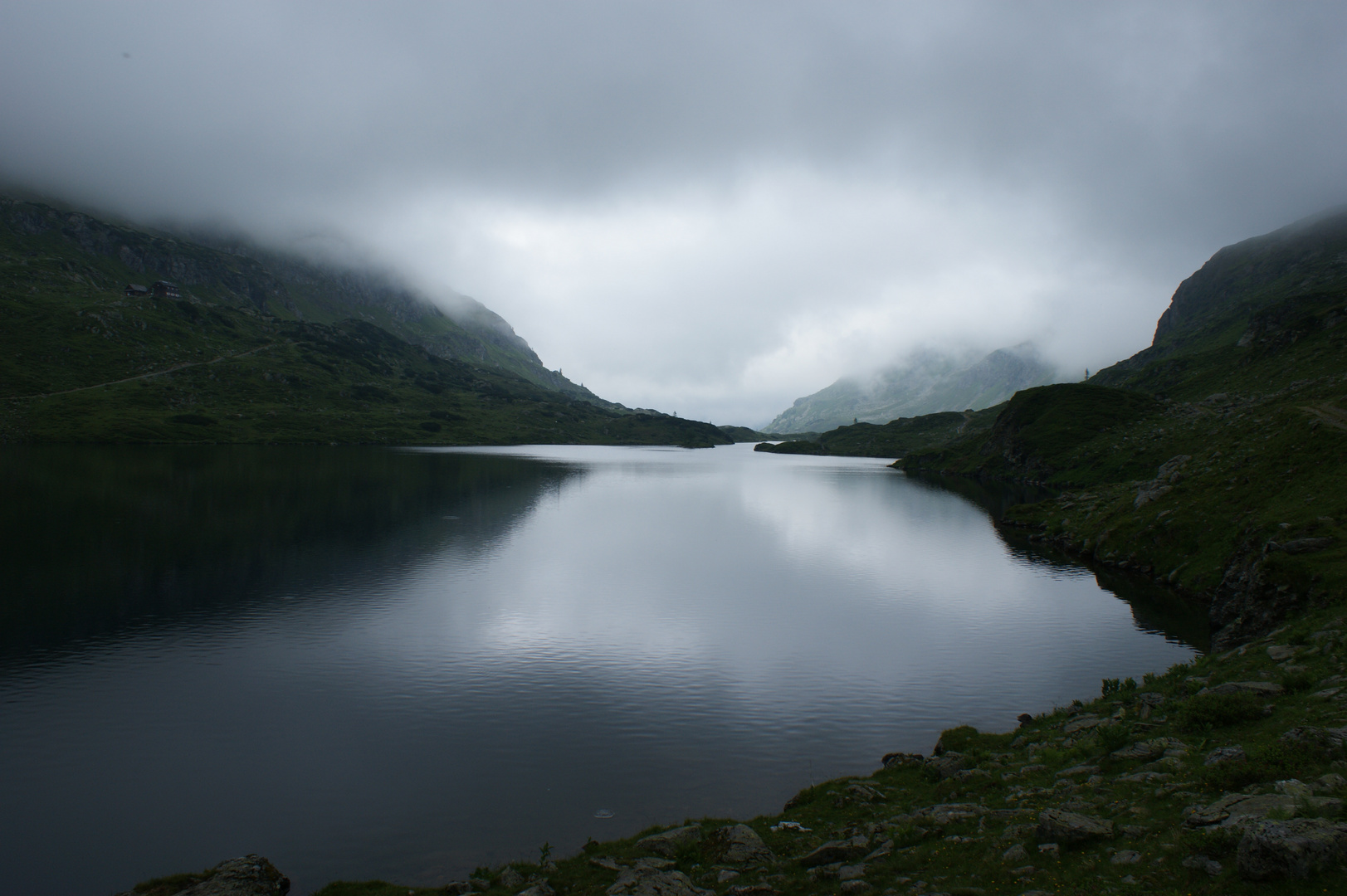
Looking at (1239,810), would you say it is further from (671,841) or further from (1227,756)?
(671,841)

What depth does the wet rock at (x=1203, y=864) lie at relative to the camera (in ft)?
42.7

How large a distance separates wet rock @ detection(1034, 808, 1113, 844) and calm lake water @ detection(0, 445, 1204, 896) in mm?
11510

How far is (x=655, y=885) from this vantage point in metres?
18.1

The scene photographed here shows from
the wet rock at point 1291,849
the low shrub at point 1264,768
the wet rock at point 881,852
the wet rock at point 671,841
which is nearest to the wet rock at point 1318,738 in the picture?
the low shrub at point 1264,768

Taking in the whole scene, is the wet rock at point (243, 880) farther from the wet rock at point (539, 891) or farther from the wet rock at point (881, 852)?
the wet rock at point (881, 852)

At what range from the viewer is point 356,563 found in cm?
6800

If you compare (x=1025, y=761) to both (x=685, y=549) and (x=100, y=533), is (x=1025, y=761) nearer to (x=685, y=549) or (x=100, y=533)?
(x=685, y=549)

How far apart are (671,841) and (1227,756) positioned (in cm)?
1682

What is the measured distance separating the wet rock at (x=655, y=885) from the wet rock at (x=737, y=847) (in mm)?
1605

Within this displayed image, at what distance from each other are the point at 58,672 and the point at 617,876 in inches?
1536

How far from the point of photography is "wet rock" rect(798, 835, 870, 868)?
19078 mm

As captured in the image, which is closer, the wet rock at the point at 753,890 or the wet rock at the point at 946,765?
the wet rock at the point at 753,890

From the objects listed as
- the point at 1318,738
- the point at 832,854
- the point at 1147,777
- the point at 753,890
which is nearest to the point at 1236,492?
the point at 1318,738

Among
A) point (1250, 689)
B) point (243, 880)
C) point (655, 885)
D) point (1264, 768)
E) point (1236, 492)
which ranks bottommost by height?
point (243, 880)
